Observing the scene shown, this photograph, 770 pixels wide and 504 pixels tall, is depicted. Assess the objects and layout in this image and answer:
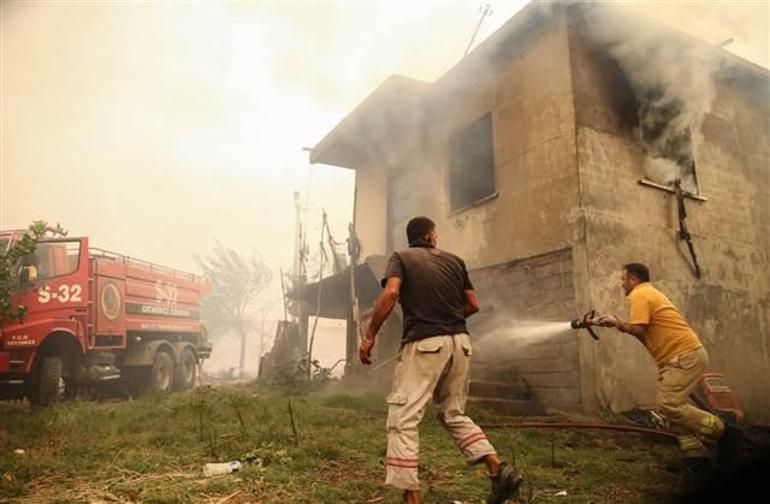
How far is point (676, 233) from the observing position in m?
7.67

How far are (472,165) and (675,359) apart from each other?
6023mm

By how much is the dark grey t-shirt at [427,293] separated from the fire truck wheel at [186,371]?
35.6 ft

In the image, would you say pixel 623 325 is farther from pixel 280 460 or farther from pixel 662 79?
pixel 662 79

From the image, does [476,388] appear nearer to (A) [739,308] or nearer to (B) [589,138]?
(B) [589,138]

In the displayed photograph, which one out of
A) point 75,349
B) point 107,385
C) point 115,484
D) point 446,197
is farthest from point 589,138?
point 107,385

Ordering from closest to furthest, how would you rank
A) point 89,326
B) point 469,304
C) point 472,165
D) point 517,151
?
point 469,304, point 517,151, point 89,326, point 472,165

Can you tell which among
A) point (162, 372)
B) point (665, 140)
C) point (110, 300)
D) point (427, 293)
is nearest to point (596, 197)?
point (665, 140)

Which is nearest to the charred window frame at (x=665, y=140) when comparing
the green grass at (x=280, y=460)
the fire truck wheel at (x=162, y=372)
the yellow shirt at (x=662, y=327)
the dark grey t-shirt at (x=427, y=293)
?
the yellow shirt at (x=662, y=327)

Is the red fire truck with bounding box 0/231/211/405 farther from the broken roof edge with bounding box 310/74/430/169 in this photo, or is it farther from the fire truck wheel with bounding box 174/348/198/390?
the broken roof edge with bounding box 310/74/430/169

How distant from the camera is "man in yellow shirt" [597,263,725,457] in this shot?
378cm

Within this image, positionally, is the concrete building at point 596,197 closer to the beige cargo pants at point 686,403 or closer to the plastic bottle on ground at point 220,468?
the beige cargo pants at point 686,403

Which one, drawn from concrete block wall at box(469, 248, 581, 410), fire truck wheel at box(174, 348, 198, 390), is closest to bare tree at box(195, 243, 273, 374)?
fire truck wheel at box(174, 348, 198, 390)

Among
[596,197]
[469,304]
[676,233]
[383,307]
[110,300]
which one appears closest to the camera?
[383,307]

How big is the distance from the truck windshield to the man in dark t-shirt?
25.0 ft
